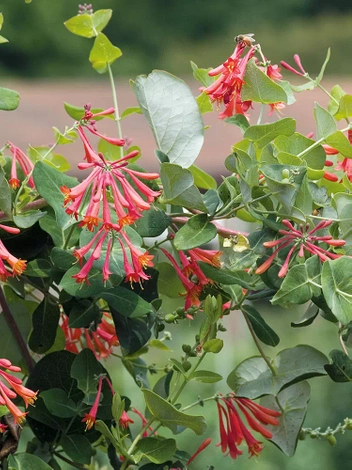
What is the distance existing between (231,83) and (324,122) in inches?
2.2

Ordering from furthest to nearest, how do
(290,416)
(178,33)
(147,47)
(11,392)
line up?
(178,33) < (147,47) < (290,416) < (11,392)

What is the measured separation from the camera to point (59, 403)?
0.54 meters

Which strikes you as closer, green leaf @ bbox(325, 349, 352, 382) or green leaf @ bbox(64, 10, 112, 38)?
green leaf @ bbox(325, 349, 352, 382)

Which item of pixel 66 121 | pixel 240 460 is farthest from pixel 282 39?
pixel 240 460

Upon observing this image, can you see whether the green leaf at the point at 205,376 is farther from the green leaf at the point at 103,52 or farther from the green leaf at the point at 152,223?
the green leaf at the point at 103,52

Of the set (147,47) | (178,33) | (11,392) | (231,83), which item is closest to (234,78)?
(231,83)

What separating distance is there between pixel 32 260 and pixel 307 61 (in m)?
11.5

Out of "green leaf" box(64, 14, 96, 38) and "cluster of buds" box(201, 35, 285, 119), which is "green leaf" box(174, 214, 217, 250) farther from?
"green leaf" box(64, 14, 96, 38)

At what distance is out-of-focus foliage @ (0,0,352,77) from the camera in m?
10.3

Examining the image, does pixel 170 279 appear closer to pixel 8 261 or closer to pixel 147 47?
pixel 8 261

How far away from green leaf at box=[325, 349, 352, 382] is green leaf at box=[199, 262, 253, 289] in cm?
7

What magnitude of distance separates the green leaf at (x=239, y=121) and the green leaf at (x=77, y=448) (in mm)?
A: 221

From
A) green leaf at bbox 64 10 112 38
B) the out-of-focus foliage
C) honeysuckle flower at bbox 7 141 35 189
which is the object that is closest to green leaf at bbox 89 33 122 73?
green leaf at bbox 64 10 112 38

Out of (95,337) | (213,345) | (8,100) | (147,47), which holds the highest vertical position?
(8,100)
